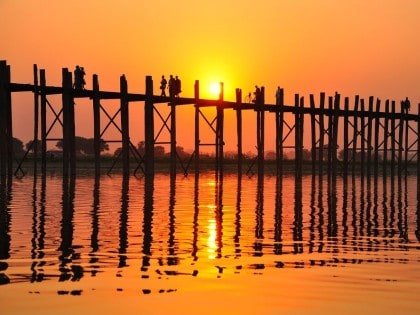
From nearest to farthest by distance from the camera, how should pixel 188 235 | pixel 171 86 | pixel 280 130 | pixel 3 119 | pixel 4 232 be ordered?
pixel 4 232, pixel 188 235, pixel 3 119, pixel 171 86, pixel 280 130

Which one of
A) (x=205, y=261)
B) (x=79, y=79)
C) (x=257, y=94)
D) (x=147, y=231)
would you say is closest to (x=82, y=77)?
(x=79, y=79)

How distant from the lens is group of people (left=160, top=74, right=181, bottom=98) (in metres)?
Answer: 34.0

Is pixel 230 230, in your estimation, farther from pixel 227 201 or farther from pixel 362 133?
pixel 362 133

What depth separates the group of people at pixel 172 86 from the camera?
34031 millimetres

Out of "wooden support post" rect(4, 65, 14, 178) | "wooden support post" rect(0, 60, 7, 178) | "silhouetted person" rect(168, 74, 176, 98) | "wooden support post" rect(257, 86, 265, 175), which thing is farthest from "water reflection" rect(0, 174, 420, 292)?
"wooden support post" rect(257, 86, 265, 175)

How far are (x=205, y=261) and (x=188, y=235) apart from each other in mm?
2722

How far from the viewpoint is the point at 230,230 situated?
12.6 metres

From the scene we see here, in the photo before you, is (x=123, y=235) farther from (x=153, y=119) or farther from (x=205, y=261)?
(x=153, y=119)

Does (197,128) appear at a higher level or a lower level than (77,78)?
lower

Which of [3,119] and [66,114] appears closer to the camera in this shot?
[3,119]

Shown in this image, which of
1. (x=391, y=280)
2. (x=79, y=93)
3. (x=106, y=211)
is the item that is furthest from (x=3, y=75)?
(x=391, y=280)

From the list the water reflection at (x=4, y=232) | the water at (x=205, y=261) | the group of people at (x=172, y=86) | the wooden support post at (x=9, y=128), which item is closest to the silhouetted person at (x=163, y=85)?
the group of people at (x=172, y=86)

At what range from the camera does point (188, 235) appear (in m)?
11.7

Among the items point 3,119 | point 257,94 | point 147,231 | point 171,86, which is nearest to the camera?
point 147,231
